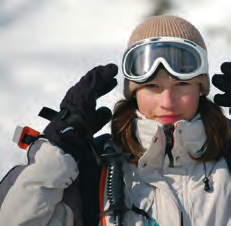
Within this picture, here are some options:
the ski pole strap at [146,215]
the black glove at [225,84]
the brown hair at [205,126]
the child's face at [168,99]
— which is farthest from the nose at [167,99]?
the ski pole strap at [146,215]

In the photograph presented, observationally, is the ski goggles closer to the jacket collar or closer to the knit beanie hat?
the knit beanie hat

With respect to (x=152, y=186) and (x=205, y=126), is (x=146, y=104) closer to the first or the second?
(x=205, y=126)

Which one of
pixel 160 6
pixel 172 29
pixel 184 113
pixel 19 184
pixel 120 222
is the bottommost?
pixel 120 222

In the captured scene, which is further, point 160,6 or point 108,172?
point 160,6

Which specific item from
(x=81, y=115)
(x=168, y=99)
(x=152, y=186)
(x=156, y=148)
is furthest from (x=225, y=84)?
(x=81, y=115)

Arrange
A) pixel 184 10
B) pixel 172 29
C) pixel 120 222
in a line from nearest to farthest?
1. pixel 120 222
2. pixel 172 29
3. pixel 184 10

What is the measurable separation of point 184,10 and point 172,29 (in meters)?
3.88

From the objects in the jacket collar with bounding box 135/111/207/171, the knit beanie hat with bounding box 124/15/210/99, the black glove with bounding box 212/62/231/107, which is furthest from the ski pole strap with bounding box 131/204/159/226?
the black glove with bounding box 212/62/231/107

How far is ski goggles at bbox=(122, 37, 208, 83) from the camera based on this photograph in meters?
2.65

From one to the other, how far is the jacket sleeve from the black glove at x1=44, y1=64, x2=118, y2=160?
8 cm

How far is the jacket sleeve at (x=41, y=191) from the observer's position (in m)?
2.38

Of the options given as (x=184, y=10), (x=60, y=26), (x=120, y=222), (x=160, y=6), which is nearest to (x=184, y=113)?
(x=120, y=222)

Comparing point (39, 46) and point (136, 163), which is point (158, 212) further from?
point (39, 46)

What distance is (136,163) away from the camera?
264 cm
